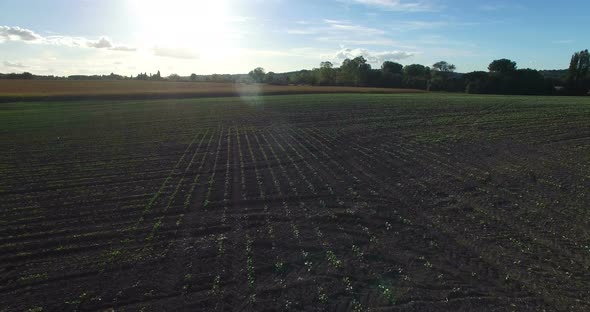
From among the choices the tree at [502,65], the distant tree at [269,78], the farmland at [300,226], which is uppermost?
the tree at [502,65]

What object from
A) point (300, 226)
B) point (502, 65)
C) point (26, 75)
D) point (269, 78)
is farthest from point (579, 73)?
point (26, 75)

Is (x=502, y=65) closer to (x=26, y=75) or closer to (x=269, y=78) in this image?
(x=269, y=78)

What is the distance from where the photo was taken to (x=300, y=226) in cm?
1219

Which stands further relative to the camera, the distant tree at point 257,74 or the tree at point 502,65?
the distant tree at point 257,74

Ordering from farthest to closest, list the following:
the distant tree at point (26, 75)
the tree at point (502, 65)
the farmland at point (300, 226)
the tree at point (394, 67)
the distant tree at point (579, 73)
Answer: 1. the tree at point (394, 67)
2. the distant tree at point (26, 75)
3. the tree at point (502, 65)
4. the distant tree at point (579, 73)
5. the farmland at point (300, 226)

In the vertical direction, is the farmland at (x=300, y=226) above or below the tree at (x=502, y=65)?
below

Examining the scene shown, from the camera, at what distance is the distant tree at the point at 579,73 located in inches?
3661

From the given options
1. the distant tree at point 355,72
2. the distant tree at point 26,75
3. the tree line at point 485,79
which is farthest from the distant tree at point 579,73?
the distant tree at point 26,75

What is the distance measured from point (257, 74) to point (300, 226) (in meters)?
171

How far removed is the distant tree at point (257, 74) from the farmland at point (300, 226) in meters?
141

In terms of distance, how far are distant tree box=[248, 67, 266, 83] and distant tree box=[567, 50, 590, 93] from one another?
96771 mm

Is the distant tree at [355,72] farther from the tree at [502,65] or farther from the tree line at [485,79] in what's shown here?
the tree at [502,65]

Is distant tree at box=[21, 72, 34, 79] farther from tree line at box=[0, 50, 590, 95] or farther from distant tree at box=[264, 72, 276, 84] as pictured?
distant tree at box=[264, 72, 276, 84]

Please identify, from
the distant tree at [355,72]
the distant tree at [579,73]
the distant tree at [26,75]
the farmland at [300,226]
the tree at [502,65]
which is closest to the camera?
the farmland at [300,226]
